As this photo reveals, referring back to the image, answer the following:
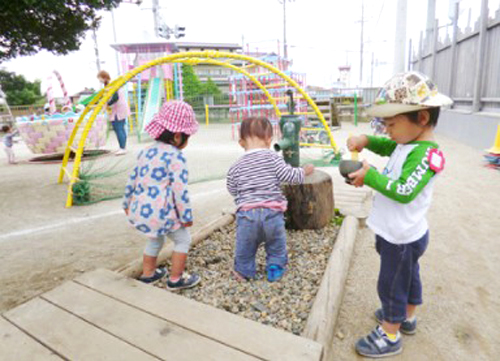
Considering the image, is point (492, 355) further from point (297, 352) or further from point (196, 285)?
point (196, 285)

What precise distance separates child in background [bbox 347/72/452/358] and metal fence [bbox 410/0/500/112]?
6679mm

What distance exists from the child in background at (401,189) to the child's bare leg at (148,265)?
1266 mm

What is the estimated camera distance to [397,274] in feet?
5.23

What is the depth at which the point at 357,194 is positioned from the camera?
12.6ft

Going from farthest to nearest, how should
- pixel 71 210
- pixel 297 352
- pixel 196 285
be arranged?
pixel 71 210 → pixel 196 285 → pixel 297 352

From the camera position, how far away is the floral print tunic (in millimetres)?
1970

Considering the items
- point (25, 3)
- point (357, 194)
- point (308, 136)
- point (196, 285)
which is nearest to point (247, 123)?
point (196, 285)

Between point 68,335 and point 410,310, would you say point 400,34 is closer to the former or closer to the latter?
point 410,310

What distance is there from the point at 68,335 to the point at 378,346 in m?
1.40

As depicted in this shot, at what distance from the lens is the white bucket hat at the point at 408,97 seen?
4.66 ft

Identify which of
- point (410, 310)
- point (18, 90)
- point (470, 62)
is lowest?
point (410, 310)

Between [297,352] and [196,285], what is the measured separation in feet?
3.15

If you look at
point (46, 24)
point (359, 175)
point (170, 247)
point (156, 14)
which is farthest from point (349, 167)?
point (156, 14)

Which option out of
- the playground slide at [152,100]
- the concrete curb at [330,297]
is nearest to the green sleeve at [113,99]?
the playground slide at [152,100]
